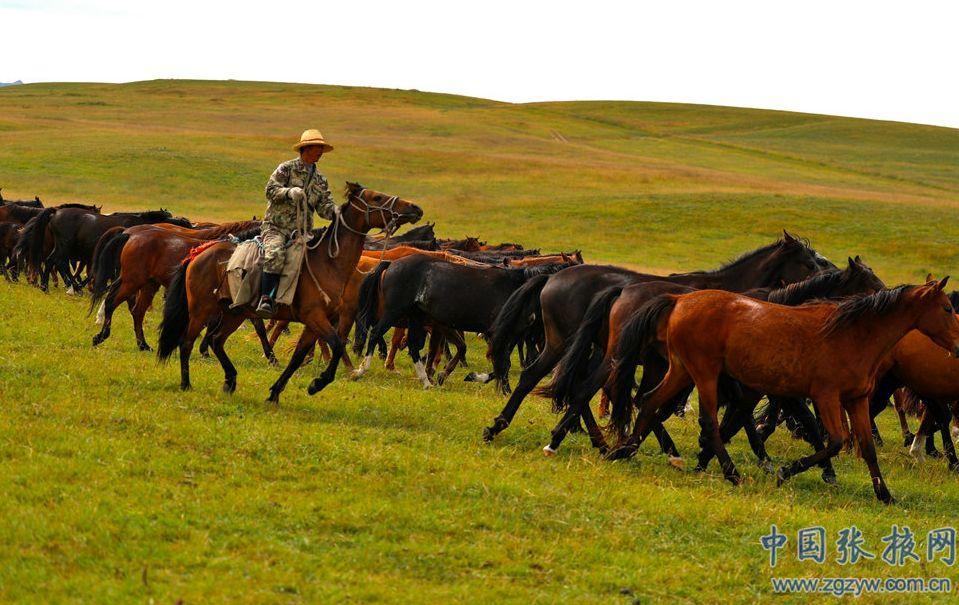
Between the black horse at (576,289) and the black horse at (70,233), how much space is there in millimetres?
11800

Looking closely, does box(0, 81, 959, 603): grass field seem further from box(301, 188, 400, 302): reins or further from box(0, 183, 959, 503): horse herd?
box(301, 188, 400, 302): reins

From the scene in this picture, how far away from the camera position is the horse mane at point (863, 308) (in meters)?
9.83

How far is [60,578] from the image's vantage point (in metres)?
6.01

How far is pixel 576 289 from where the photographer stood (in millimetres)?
11906

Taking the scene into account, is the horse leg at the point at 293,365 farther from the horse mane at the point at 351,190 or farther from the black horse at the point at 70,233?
the black horse at the point at 70,233

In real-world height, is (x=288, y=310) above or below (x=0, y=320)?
above

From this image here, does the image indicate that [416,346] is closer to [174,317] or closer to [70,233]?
Result: [174,317]

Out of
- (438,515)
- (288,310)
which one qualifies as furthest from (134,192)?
(438,515)

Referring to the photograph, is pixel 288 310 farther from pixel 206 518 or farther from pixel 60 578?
pixel 60 578

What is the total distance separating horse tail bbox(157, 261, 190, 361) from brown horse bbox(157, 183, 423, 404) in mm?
206

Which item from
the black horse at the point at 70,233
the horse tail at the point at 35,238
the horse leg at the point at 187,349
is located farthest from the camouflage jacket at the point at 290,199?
the horse tail at the point at 35,238

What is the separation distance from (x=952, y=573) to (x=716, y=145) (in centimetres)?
9306

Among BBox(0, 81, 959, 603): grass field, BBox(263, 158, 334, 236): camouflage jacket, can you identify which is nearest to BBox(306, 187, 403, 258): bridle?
BBox(263, 158, 334, 236): camouflage jacket

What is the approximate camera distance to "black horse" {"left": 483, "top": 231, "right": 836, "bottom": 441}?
11523 mm
